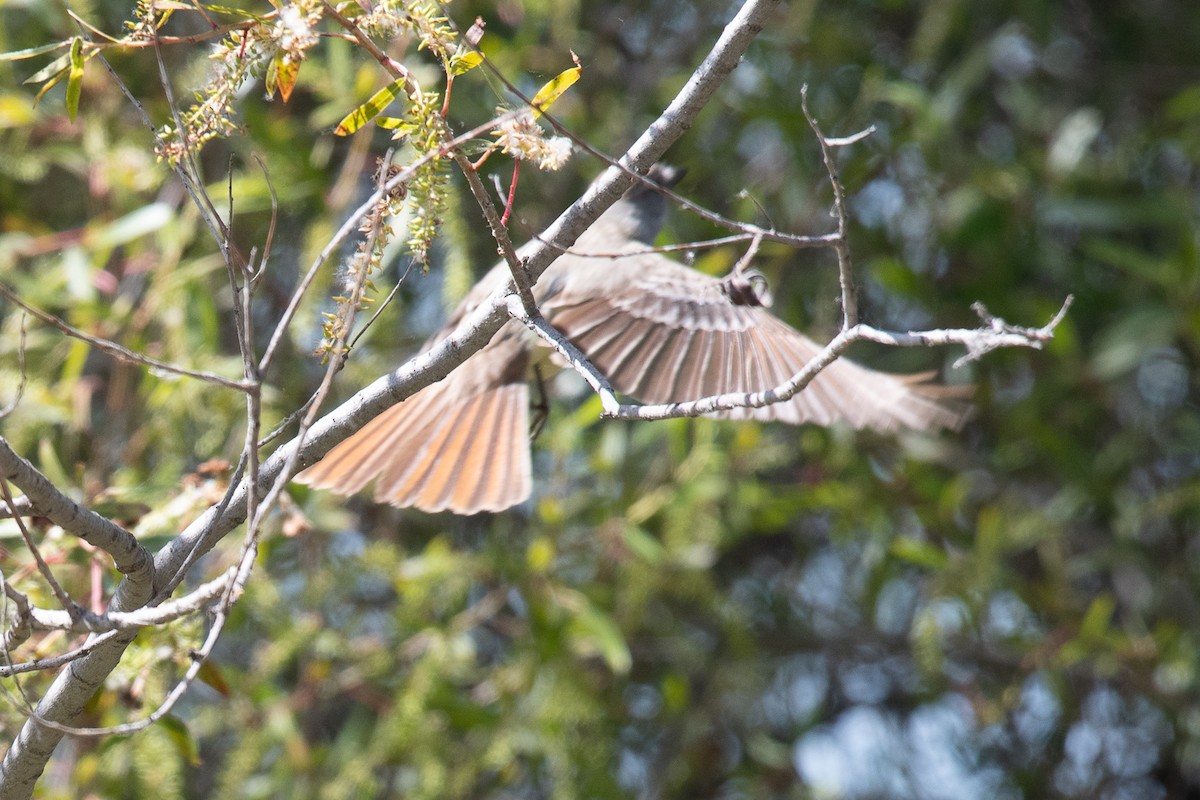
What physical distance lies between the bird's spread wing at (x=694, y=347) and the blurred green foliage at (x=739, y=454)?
0.29 m

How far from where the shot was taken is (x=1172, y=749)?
14.6ft

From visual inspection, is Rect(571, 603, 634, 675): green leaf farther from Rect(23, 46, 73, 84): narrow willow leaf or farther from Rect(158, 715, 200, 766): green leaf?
Rect(23, 46, 73, 84): narrow willow leaf

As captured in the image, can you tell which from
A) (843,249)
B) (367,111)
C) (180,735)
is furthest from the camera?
(180,735)

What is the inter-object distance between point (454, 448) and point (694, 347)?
0.65 m

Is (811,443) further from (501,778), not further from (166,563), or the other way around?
(166,563)

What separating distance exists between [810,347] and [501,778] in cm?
158

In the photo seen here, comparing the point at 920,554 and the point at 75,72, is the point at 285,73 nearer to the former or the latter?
the point at 75,72

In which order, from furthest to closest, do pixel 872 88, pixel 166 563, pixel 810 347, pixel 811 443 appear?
1. pixel 811 443
2. pixel 872 88
3. pixel 810 347
4. pixel 166 563

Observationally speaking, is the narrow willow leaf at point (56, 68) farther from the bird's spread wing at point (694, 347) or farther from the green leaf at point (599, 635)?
the green leaf at point (599, 635)

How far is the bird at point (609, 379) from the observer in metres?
3.00

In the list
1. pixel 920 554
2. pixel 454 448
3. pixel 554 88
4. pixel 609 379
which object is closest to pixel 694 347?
pixel 609 379

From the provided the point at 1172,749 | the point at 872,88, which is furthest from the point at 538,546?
the point at 1172,749

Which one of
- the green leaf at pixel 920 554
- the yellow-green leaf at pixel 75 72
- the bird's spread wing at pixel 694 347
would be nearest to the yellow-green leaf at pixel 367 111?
the yellow-green leaf at pixel 75 72

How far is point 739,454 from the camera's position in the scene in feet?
12.6
